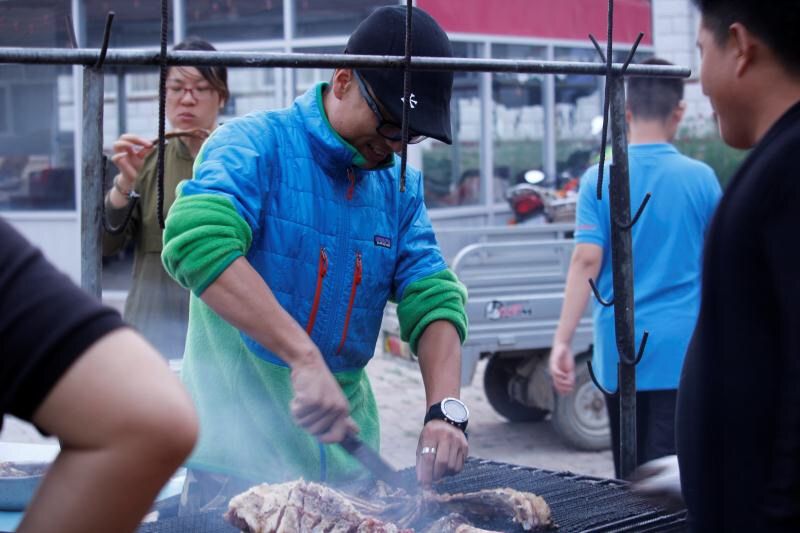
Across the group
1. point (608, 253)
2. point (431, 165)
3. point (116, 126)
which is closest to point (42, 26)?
point (608, 253)

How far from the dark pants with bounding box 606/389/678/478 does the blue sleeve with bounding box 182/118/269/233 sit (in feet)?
7.29

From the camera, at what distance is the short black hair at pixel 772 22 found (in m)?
1.63

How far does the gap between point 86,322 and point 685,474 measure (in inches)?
41.5

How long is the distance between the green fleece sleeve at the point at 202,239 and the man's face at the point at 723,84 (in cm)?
117

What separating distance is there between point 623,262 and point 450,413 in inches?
30.9

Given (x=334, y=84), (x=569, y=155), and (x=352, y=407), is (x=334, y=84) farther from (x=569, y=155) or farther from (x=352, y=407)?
(x=569, y=155)

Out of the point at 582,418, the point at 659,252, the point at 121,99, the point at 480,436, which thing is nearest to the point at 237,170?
the point at 659,252

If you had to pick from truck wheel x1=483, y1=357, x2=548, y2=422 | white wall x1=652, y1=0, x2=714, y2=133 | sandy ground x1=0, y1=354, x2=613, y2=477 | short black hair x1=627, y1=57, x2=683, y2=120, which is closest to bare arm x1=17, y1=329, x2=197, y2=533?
short black hair x1=627, y1=57, x2=683, y2=120

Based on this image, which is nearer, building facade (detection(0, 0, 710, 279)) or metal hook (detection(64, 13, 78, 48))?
metal hook (detection(64, 13, 78, 48))

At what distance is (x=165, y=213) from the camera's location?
166 inches

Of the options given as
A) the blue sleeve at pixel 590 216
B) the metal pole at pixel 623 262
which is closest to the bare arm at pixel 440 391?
the metal pole at pixel 623 262

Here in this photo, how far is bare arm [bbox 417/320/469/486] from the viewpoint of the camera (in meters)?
2.74

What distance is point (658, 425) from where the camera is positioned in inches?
168

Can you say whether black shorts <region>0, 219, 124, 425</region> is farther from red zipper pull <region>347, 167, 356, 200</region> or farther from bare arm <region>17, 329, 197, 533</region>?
red zipper pull <region>347, 167, 356, 200</region>
